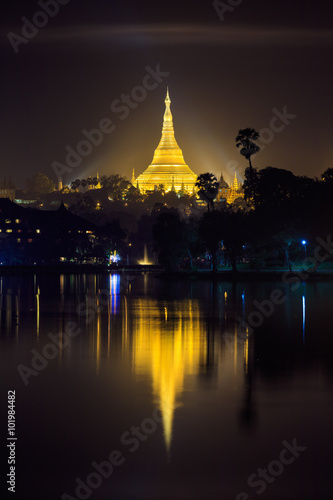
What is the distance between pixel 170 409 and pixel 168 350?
8.57 m

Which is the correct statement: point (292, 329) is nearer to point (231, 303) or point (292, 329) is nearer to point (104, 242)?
point (231, 303)

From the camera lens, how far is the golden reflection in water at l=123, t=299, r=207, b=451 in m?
19.8

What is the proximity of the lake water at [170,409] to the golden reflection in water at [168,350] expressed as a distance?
6cm

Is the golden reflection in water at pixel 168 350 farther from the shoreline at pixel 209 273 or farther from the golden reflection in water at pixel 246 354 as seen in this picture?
the shoreline at pixel 209 273

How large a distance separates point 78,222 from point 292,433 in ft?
438

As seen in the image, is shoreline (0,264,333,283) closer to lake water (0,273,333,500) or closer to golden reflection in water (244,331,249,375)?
lake water (0,273,333,500)

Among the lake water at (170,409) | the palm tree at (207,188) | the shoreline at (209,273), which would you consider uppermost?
the palm tree at (207,188)

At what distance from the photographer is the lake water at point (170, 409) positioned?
14.3 meters

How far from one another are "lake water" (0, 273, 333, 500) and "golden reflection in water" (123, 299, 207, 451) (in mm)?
58

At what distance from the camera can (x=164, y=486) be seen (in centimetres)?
1392

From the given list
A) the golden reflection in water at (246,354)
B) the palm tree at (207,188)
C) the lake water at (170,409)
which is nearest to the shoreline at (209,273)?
the palm tree at (207,188)

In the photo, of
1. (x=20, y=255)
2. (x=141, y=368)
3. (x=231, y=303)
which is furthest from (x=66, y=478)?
(x=20, y=255)

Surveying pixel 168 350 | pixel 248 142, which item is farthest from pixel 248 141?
pixel 168 350

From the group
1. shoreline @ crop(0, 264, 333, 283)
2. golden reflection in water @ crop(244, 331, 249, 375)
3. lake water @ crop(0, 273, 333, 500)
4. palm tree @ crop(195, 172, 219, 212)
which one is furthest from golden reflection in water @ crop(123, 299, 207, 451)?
palm tree @ crop(195, 172, 219, 212)
